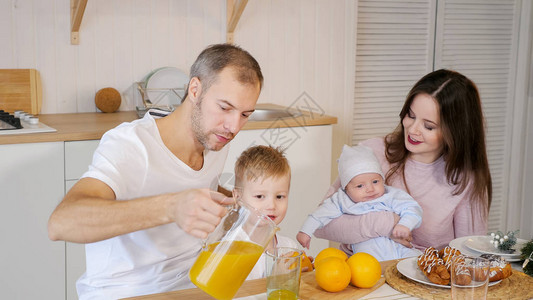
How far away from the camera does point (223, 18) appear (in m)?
2.92

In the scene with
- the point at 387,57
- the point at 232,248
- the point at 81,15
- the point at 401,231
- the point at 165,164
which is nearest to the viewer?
the point at 232,248

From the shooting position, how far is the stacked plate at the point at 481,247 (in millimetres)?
1526

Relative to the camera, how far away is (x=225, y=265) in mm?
1014

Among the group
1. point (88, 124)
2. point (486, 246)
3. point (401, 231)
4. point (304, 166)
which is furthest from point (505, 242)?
Result: point (88, 124)

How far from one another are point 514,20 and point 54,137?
9.34ft

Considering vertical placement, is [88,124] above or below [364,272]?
above

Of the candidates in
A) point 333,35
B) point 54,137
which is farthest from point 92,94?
point 333,35

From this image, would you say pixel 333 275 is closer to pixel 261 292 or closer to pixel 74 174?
pixel 261 292

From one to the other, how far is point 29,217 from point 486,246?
1549mm

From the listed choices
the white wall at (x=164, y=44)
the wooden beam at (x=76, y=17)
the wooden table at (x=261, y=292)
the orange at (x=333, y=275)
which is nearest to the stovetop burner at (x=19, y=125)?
the white wall at (x=164, y=44)

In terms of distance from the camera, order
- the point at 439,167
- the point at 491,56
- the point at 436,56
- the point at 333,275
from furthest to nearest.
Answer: the point at 491,56
the point at 436,56
the point at 439,167
the point at 333,275

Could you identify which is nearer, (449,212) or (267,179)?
(267,179)

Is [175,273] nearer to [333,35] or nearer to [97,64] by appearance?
[97,64]

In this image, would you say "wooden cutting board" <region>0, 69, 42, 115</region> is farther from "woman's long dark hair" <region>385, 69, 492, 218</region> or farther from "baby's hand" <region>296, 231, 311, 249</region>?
"woman's long dark hair" <region>385, 69, 492, 218</region>
